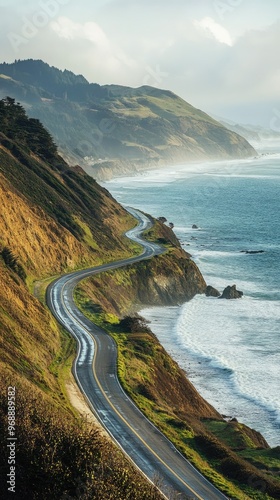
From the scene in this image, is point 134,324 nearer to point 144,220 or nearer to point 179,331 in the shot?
point 179,331

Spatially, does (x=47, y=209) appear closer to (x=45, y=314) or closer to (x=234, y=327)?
(x=234, y=327)

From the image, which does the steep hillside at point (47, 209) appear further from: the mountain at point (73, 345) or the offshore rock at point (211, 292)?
the offshore rock at point (211, 292)

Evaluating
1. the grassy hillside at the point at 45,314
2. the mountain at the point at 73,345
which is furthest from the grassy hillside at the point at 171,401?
the grassy hillside at the point at 45,314

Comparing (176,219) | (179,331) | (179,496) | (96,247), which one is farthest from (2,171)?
(176,219)

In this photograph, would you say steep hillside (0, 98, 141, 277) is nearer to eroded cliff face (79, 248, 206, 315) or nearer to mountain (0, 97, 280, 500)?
mountain (0, 97, 280, 500)

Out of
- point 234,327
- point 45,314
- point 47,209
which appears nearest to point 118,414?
point 45,314
